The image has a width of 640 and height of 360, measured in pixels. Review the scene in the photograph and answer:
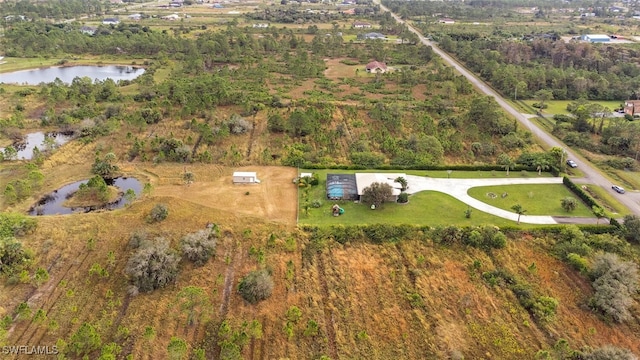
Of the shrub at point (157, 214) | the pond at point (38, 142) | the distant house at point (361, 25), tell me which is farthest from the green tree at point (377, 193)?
the distant house at point (361, 25)

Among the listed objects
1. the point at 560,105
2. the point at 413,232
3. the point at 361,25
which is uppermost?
the point at 361,25

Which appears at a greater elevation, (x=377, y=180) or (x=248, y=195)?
(x=377, y=180)

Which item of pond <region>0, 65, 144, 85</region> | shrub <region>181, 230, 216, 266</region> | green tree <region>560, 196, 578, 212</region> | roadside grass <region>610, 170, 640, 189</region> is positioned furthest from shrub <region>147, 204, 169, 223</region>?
pond <region>0, 65, 144, 85</region>

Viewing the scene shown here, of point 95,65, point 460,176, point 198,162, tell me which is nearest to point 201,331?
point 198,162

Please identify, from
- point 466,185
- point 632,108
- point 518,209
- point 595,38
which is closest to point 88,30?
point 466,185

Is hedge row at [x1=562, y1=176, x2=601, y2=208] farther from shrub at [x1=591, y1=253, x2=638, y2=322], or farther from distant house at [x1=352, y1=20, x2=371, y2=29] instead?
distant house at [x1=352, y1=20, x2=371, y2=29]

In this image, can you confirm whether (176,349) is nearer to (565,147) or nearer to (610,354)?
(610,354)

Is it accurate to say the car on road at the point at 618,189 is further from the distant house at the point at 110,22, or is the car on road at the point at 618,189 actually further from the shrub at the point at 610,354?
the distant house at the point at 110,22
